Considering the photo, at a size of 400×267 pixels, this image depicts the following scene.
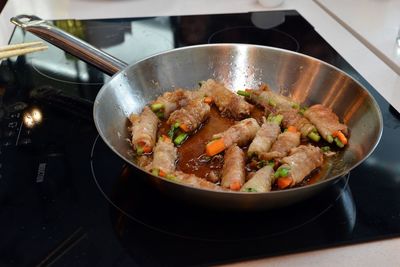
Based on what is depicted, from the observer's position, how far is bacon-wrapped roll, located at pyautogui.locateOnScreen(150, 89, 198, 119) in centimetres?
118

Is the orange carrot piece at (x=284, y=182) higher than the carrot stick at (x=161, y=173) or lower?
lower

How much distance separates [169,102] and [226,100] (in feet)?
0.53

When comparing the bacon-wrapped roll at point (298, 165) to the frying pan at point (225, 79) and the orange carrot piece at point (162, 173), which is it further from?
the orange carrot piece at point (162, 173)

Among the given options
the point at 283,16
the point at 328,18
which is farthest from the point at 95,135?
the point at 328,18

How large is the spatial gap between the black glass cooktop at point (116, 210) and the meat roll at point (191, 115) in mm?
210

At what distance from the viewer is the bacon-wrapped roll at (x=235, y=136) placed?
3.41 ft

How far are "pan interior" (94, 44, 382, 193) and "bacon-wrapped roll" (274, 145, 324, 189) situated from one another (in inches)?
2.1

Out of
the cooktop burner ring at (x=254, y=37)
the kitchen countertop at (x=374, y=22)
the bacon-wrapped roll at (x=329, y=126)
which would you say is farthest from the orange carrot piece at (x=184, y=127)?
the kitchen countertop at (x=374, y=22)

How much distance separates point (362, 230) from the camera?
80cm

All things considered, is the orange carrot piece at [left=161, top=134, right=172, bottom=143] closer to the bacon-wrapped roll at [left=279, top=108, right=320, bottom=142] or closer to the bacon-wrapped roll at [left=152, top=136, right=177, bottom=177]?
the bacon-wrapped roll at [left=152, top=136, right=177, bottom=177]

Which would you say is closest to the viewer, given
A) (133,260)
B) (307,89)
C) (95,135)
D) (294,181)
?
(133,260)

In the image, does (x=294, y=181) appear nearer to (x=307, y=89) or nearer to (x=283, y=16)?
(x=307, y=89)

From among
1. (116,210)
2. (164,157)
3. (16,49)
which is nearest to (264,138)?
(164,157)

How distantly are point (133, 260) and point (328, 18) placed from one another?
1.37 m
